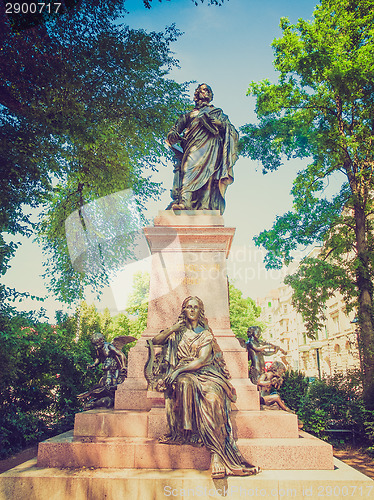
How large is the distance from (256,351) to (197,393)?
6.85 ft

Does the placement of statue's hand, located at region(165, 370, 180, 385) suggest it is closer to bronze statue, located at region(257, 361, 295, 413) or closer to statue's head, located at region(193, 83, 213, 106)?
bronze statue, located at region(257, 361, 295, 413)

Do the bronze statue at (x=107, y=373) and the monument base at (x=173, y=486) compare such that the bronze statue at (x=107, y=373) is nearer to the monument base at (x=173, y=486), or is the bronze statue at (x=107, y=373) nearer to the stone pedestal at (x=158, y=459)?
the stone pedestal at (x=158, y=459)

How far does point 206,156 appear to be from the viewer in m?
7.09

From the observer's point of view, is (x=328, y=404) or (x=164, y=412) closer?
(x=164, y=412)

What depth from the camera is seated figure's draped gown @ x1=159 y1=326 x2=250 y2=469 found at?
155 inches

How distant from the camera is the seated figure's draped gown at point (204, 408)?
3936 mm

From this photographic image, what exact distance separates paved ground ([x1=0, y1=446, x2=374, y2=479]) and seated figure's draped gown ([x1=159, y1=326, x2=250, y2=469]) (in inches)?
181

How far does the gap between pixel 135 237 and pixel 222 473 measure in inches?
577

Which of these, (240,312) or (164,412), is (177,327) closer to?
(164,412)

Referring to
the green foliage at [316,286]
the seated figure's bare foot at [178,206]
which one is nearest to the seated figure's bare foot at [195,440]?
the seated figure's bare foot at [178,206]

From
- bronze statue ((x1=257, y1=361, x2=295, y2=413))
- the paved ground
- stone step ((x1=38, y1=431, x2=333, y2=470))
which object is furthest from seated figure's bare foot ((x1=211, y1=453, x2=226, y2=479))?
the paved ground

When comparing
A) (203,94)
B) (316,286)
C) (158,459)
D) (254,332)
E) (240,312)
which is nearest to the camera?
(158,459)

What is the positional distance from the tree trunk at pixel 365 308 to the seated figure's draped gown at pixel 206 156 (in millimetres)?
7175

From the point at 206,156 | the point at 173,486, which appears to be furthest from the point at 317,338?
the point at 173,486
